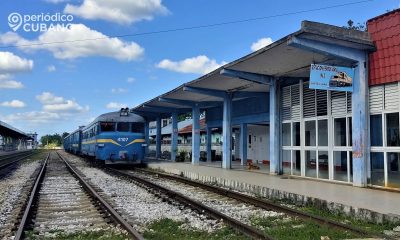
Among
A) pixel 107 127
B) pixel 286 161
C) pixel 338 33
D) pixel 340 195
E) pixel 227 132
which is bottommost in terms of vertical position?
pixel 340 195

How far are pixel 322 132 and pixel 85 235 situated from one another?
9962mm

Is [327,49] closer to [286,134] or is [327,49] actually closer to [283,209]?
[286,134]

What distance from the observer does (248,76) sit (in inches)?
690

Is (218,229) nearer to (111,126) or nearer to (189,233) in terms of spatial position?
(189,233)

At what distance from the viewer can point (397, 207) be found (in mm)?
9164

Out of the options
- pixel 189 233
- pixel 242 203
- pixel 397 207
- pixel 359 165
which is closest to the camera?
pixel 189 233

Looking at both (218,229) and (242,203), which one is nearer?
(218,229)

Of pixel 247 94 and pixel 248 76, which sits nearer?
pixel 248 76

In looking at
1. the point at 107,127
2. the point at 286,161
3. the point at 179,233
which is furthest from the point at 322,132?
the point at 107,127

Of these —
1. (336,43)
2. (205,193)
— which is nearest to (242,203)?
(205,193)

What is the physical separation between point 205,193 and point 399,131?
19.2ft

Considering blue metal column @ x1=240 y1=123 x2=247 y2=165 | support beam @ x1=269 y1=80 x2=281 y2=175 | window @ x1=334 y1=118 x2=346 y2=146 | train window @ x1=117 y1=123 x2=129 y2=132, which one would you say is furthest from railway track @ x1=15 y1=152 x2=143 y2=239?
blue metal column @ x1=240 y1=123 x2=247 y2=165

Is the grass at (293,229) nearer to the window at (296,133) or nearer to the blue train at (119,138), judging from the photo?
the window at (296,133)

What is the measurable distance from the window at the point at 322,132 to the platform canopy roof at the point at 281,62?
1998 mm
